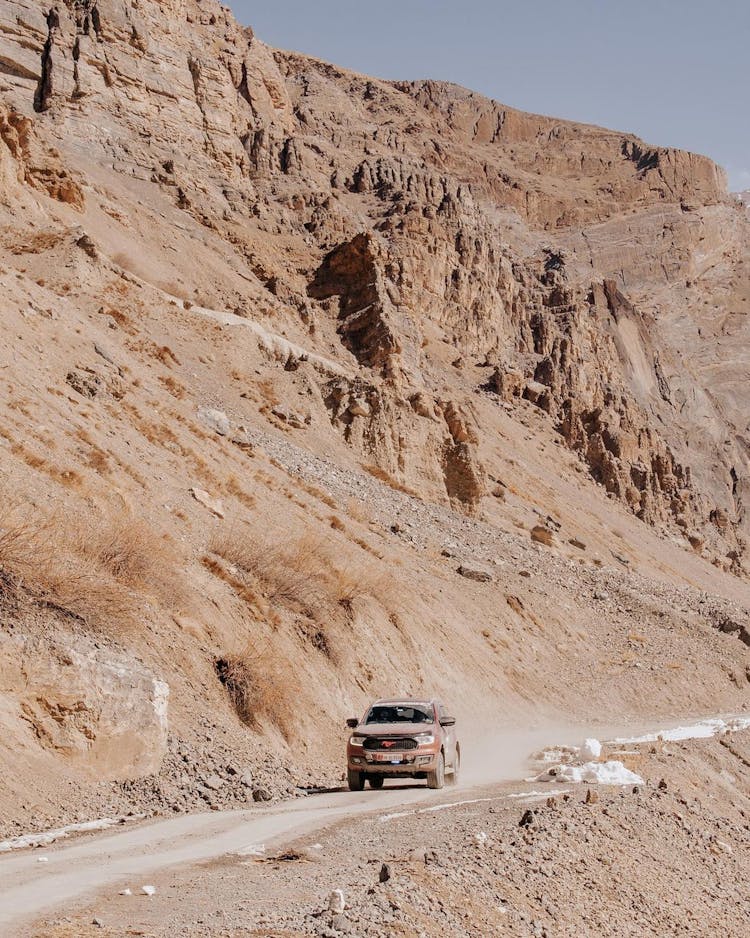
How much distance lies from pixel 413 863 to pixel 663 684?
963 inches

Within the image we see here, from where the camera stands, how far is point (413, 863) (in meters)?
8.94

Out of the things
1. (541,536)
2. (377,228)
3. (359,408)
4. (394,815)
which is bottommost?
(394,815)

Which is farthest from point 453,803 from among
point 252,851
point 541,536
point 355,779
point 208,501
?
point 541,536

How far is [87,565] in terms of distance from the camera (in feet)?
48.6

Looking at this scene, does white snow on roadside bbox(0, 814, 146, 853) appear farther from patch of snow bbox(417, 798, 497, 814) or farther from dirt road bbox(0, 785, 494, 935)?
patch of snow bbox(417, 798, 497, 814)

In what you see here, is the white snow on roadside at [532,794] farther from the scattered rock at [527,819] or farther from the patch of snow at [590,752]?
the patch of snow at [590,752]

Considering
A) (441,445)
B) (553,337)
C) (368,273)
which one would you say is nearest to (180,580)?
(441,445)

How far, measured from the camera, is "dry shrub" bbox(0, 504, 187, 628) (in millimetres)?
12969

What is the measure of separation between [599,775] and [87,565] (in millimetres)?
7998

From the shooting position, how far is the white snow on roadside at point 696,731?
2400cm

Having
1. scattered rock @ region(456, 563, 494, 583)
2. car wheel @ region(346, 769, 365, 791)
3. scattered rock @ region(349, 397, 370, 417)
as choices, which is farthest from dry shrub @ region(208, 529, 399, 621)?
scattered rock @ region(349, 397, 370, 417)

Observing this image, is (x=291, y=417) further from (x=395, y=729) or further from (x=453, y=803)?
(x=453, y=803)

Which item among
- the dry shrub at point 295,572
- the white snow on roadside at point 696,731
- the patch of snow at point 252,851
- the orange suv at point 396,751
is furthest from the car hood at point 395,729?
the white snow on roadside at point 696,731

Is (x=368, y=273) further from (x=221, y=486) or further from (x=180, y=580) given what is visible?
(x=180, y=580)
